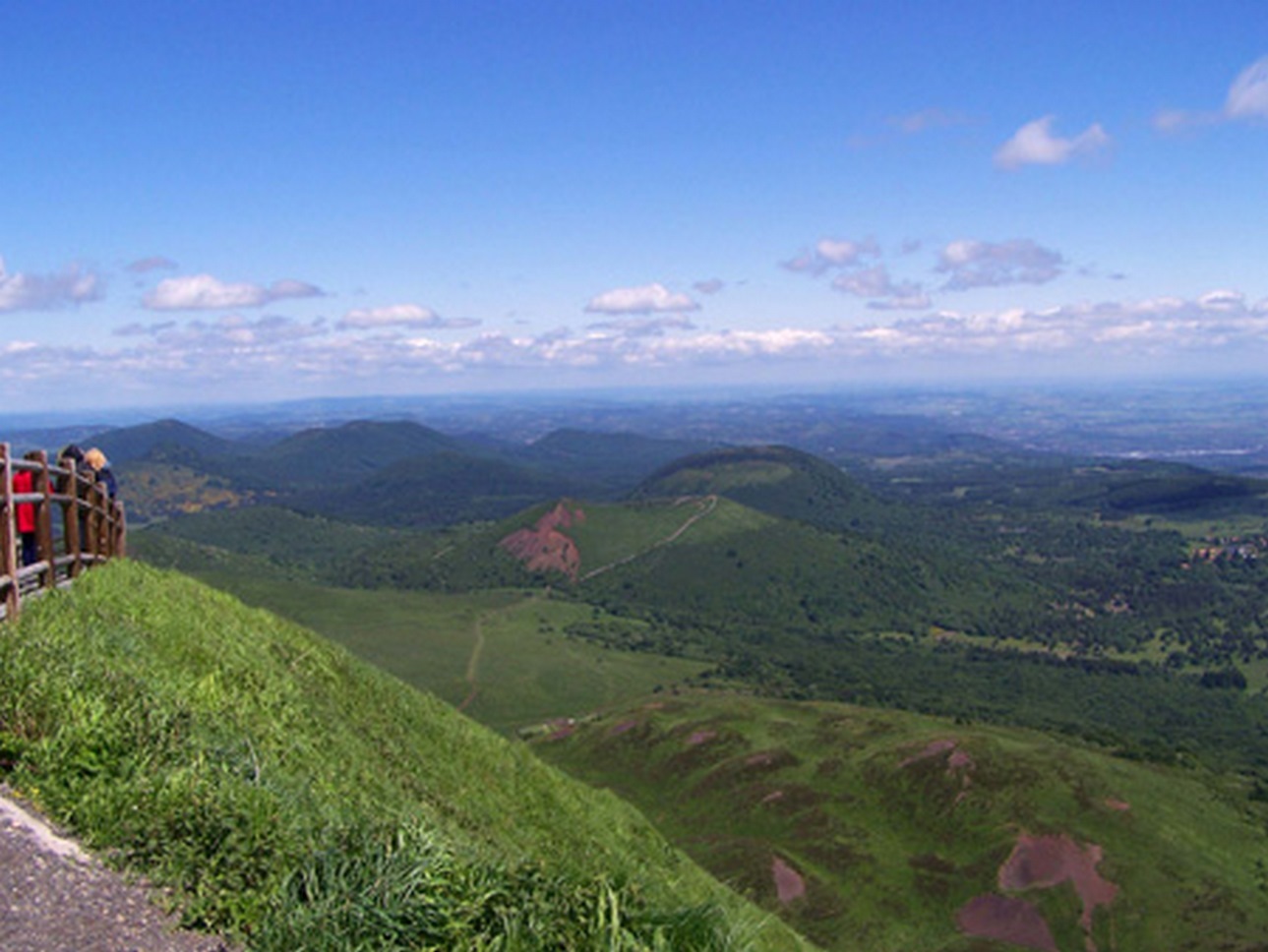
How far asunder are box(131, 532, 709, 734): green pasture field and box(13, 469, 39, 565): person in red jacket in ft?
395

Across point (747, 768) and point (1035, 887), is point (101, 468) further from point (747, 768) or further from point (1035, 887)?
point (747, 768)

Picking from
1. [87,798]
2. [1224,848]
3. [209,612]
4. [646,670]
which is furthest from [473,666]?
[87,798]

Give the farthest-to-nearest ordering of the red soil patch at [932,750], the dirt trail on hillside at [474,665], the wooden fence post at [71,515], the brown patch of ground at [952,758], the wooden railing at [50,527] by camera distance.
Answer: the dirt trail on hillside at [474,665] < the red soil patch at [932,750] < the brown patch of ground at [952,758] < the wooden fence post at [71,515] < the wooden railing at [50,527]

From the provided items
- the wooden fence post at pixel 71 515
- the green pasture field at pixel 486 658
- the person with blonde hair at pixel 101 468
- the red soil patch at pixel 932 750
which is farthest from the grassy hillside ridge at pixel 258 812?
the green pasture field at pixel 486 658

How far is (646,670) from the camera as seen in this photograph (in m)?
172

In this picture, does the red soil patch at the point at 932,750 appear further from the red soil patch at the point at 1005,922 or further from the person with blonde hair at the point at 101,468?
the person with blonde hair at the point at 101,468

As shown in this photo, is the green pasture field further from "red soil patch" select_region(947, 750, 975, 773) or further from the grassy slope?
"red soil patch" select_region(947, 750, 975, 773)

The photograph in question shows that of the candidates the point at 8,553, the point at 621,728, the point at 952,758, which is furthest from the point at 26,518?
the point at 621,728

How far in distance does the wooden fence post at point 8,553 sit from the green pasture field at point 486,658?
122817 millimetres

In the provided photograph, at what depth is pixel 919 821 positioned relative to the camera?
7519 centimetres

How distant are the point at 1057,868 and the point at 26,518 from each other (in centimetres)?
7094

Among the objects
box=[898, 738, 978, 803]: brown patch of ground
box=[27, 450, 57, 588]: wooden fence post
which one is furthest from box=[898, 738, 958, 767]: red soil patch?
box=[27, 450, 57, 588]: wooden fence post

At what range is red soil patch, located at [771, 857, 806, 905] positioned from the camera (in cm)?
6156

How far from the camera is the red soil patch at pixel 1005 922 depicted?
58.4m
